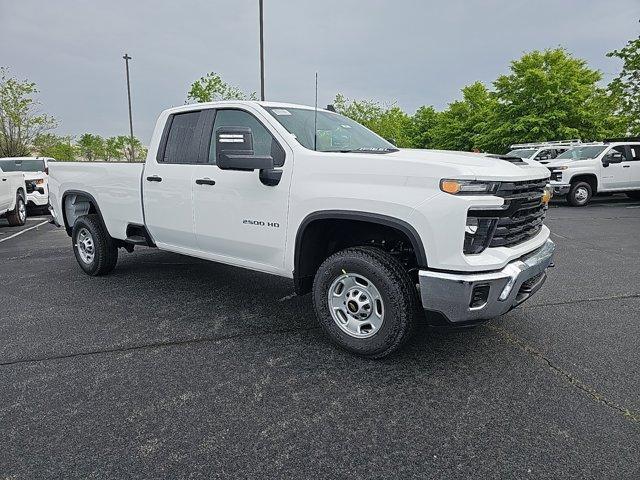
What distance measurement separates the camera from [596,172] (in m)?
13.9

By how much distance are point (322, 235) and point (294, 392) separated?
125 cm

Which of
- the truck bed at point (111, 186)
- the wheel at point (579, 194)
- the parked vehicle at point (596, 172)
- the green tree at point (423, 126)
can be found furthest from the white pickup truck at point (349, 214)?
the green tree at point (423, 126)

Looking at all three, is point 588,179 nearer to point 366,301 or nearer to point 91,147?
point 366,301

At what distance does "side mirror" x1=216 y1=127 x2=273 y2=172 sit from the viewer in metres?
3.34

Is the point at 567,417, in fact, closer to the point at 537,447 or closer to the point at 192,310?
the point at 537,447

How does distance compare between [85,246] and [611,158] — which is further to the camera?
[611,158]

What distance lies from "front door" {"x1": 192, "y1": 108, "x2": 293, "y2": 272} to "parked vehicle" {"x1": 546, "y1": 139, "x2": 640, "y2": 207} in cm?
1227

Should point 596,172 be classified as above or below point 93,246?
above

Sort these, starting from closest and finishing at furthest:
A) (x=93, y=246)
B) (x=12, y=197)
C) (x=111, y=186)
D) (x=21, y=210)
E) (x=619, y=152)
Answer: (x=111, y=186) < (x=93, y=246) < (x=12, y=197) < (x=21, y=210) < (x=619, y=152)

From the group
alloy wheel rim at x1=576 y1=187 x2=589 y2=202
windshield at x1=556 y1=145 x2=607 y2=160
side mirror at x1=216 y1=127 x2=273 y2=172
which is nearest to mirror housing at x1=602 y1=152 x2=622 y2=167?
windshield at x1=556 y1=145 x2=607 y2=160

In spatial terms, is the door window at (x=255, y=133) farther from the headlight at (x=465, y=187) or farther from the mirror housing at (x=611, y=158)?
the mirror housing at (x=611, y=158)

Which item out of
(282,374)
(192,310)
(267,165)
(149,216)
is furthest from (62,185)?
(282,374)

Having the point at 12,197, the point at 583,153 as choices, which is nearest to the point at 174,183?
the point at 12,197

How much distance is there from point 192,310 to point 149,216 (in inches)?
43.0
